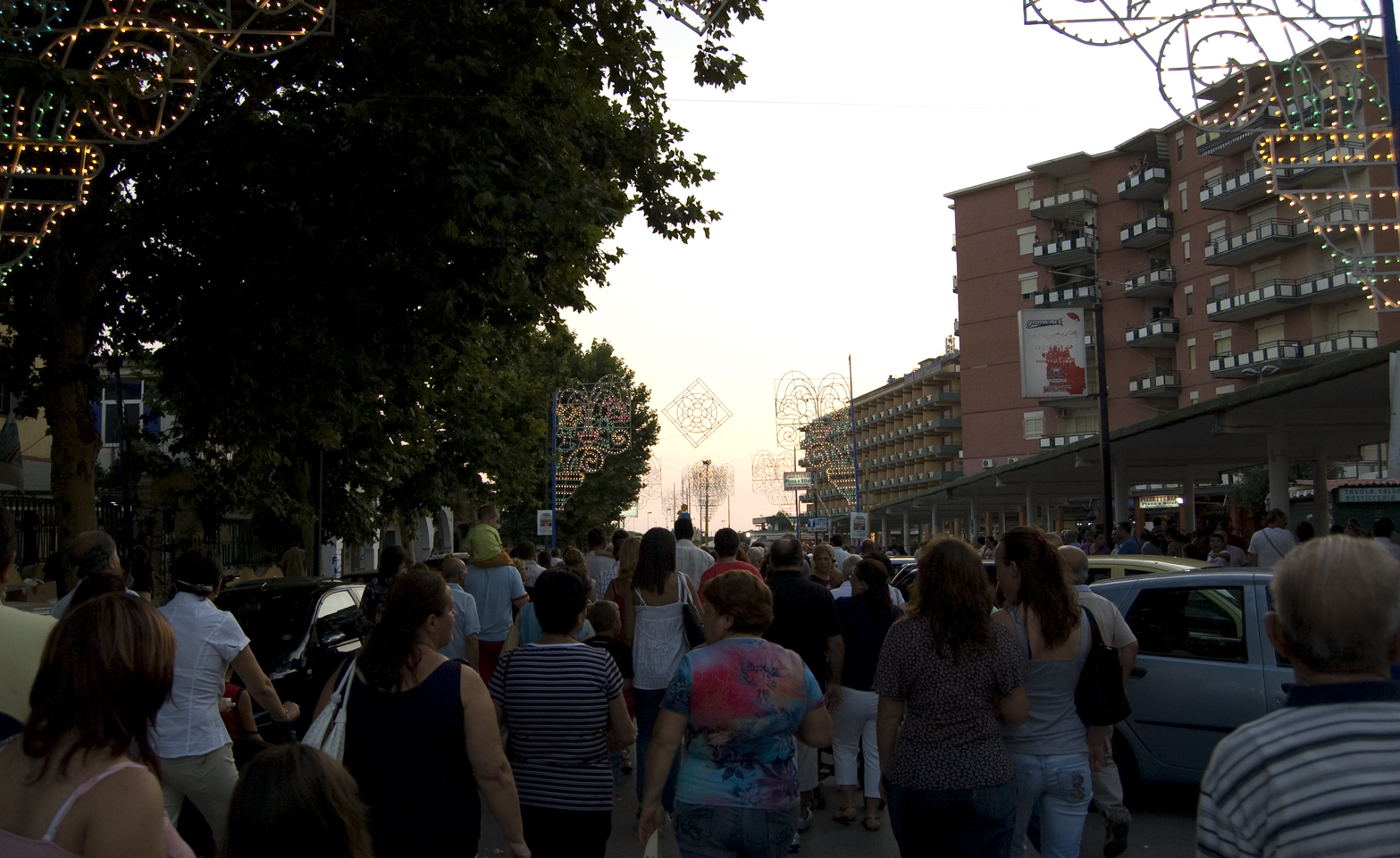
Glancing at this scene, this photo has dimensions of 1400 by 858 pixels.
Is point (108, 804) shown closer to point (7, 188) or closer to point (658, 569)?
point (658, 569)

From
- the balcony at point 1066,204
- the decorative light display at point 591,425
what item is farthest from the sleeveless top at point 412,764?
the balcony at point 1066,204

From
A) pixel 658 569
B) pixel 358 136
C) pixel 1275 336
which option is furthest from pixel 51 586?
pixel 1275 336

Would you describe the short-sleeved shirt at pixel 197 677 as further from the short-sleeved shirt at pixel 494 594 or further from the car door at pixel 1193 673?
the car door at pixel 1193 673

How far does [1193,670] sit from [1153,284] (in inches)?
2448

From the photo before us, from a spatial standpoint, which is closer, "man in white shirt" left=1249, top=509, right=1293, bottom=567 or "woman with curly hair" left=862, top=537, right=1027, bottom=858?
"woman with curly hair" left=862, top=537, right=1027, bottom=858

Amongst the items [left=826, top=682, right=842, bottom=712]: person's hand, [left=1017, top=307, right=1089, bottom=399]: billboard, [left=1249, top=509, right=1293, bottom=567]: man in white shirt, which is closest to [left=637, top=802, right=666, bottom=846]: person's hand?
[left=826, top=682, right=842, bottom=712]: person's hand

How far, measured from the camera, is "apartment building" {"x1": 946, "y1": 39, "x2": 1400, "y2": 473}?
54188mm

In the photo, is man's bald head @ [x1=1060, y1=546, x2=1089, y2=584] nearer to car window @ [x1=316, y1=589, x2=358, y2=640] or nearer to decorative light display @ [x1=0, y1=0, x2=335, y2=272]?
decorative light display @ [x1=0, y1=0, x2=335, y2=272]

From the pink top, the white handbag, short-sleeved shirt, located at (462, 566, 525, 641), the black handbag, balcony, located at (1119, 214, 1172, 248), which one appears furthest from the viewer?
balcony, located at (1119, 214, 1172, 248)

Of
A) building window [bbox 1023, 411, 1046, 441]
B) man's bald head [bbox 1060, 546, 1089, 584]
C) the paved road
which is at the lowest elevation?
the paved road

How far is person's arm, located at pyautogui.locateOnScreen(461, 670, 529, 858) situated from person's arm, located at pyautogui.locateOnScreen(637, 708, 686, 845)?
48 centimetres

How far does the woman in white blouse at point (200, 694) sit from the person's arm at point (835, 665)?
3.50m

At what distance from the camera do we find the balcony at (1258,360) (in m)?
55.2

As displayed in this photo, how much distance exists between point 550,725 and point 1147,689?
4.92 metres
